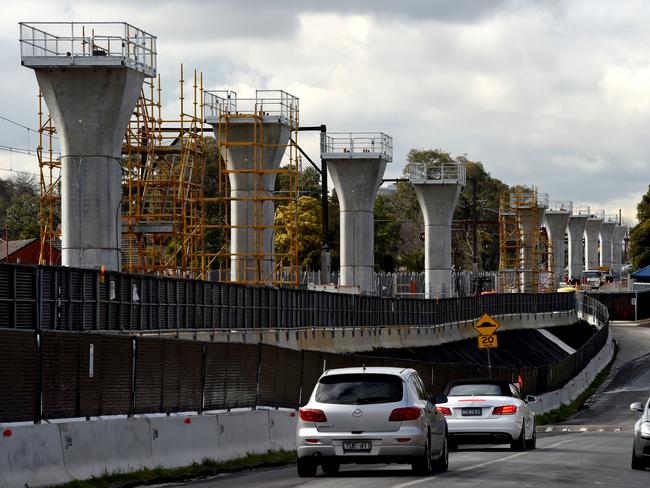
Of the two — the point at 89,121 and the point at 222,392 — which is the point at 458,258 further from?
the point at 222,392

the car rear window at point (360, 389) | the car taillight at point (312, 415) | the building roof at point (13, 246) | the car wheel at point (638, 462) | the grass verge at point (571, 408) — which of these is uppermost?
the building roof at point (13, 246)

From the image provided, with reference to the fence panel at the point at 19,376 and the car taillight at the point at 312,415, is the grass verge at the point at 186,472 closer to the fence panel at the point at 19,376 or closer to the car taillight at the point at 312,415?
the fence panel at the point at 19,376

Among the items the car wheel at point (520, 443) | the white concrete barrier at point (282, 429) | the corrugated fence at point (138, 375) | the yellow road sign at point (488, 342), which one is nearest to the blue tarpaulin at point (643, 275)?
the yellow road sign at point (488, 342)

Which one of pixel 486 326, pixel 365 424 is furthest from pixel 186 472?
pixel 486 326

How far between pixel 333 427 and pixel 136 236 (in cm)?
4698

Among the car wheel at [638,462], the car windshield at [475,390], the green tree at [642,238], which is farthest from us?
the green tree at [642,238]

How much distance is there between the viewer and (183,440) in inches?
848

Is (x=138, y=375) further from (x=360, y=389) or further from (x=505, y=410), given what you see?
(x=505, y=410)

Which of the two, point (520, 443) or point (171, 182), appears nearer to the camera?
point (520, 443)

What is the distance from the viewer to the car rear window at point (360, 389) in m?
19.9

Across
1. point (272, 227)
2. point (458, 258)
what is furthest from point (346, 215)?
point (458, 258)

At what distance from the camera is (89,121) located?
46406mm

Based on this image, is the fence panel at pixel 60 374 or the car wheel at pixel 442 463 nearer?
the fence panel at pixel 60 374

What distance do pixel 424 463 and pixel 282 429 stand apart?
24.4ft
